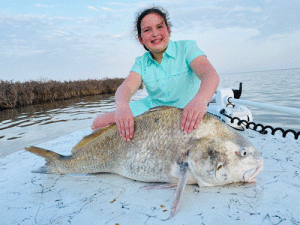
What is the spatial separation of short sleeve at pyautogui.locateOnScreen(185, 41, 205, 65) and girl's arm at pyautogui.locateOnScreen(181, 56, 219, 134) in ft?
0.88

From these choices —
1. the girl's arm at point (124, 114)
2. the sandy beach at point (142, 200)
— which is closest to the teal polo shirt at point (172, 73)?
the girl's arm at point (124, 114)

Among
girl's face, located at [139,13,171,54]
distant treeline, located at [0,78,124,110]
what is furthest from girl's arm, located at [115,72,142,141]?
distant treeline, located at [0,78,124,110]

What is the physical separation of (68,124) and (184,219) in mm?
6263

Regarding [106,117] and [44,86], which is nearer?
[106,117]

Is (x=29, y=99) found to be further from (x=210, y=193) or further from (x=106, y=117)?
(x=210, y=193)

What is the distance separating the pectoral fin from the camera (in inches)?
48.3

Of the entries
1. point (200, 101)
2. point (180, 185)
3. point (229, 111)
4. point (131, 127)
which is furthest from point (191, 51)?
point (180, 185)

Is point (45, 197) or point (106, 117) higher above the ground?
point (106, 117)

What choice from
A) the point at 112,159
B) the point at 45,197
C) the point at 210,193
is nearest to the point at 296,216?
the point at 210,193

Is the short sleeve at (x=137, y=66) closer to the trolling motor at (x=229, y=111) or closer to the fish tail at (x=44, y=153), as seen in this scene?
the fish tail at (x=44, y=153)

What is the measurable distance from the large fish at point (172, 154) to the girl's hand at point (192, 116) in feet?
0.17

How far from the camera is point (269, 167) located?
1708 millimetres

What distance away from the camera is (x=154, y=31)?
2.24 metres

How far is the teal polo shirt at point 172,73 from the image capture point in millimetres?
2373
